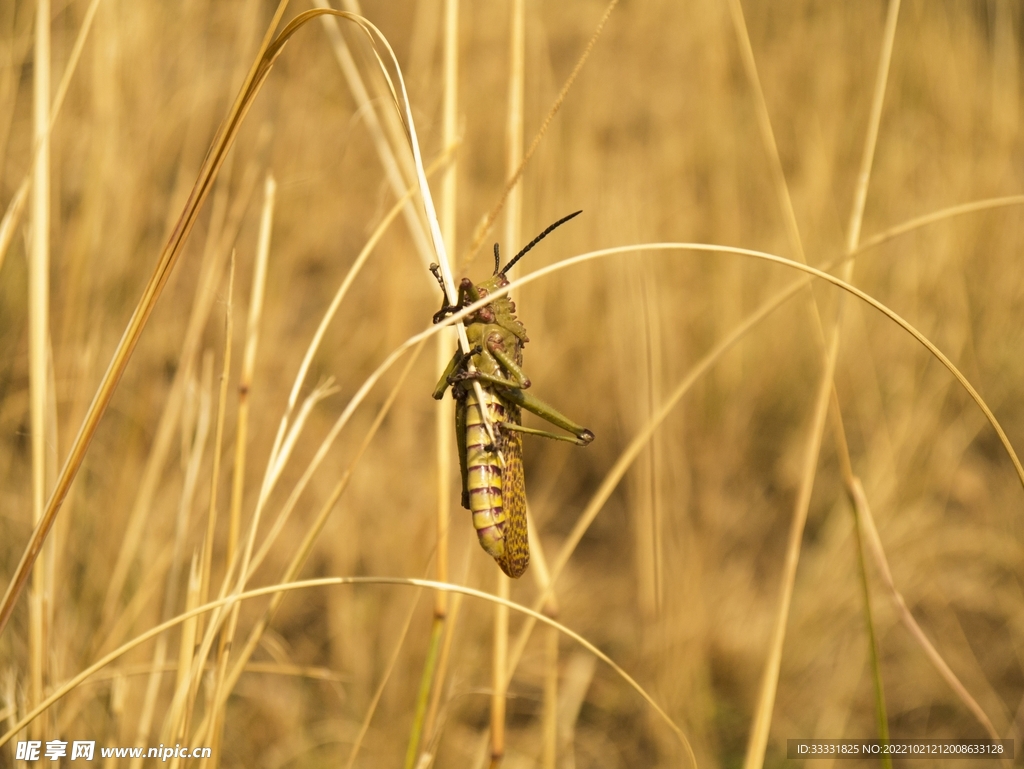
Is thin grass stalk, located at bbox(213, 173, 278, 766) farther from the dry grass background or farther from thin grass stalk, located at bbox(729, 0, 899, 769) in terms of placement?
thin grass stalk, located at bbox(729, 0, 899, 769)

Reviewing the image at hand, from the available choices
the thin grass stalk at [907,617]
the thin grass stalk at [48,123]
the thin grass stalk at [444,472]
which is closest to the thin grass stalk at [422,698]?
the thin grass stalk at [444,472]

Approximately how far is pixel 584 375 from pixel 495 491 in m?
1.64

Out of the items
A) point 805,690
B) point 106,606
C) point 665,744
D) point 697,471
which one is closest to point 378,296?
point 697,471

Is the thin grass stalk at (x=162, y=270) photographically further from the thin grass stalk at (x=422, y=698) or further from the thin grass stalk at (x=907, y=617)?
the thin grass stalk at (x=907, y=617)

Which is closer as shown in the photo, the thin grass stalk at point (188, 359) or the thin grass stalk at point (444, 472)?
the thin grass stalk at point (444, 472)

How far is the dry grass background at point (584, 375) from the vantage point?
126 centimetres

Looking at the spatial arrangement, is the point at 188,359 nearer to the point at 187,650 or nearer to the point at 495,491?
the point at 187,650

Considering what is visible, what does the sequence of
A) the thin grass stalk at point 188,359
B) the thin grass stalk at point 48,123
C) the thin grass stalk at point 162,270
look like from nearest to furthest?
the thin grass stalk at point 162,270
the thin grass stalk at point 48,123
the thin grass stalk at point 188,359

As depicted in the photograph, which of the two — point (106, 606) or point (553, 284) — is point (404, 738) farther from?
point (553, 284)

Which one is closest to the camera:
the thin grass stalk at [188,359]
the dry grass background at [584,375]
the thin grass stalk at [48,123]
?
the thin grass stalk at [48,123]

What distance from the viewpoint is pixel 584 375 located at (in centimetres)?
229

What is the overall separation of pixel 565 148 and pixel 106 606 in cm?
216

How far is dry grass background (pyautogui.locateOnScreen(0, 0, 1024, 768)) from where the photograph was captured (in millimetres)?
1262

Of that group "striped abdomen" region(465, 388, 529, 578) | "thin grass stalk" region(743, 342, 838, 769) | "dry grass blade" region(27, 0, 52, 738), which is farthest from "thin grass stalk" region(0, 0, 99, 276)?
"thin grass stalk" region(743, 342, 838, 769)
